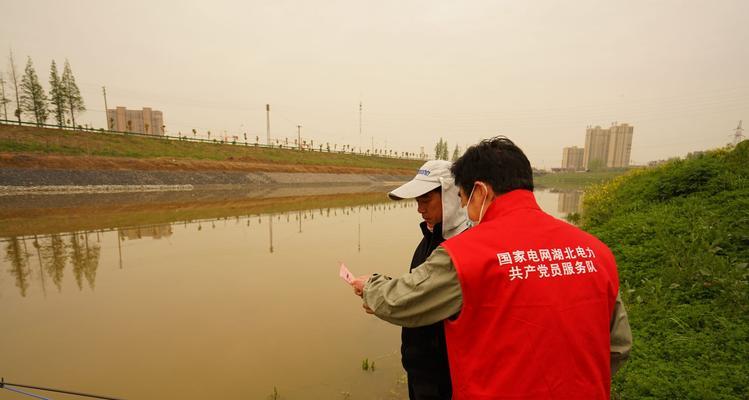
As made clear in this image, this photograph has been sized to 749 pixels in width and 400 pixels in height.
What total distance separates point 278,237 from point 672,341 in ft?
29.1

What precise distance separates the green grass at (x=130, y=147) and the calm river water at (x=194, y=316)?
19.8 metres

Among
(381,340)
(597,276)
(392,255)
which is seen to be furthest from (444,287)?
(392,255)

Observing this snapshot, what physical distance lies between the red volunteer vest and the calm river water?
2635 millimetres

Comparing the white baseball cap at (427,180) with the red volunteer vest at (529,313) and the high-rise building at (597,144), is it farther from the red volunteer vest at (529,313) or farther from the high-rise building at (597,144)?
the high-rise building at (597,144)

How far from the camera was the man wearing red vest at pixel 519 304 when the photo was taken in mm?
1003

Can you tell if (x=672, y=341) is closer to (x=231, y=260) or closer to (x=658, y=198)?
(x=658, y=198)

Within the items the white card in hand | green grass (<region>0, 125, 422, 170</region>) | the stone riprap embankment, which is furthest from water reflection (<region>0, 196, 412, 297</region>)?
green grass (<region>0, 125, 422, 170</region>)

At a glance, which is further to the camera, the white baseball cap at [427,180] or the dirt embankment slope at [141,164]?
the dirt embankment slope at [141,164]

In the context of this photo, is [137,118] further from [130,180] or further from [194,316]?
[194,316]

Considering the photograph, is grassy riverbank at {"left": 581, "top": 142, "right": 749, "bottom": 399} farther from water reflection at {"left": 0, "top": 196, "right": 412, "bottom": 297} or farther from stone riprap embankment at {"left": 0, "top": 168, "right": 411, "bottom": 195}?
stone riprap embankment at {"left": 0, "top": 168, "right": 411, "bottom": 195}

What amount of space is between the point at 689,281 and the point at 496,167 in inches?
155

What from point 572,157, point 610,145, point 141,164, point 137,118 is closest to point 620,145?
point 610,145

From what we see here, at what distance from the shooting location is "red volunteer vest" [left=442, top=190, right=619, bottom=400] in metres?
1.00

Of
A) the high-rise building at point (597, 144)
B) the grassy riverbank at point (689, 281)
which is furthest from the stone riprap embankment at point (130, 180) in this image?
the high-rise building at point (597, 144)
